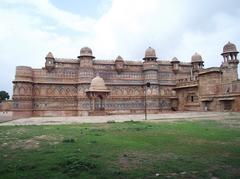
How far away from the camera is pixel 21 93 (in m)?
A: 38.2

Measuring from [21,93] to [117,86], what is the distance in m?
15.2

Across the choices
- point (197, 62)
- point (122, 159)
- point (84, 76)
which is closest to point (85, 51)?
point (84, 76)

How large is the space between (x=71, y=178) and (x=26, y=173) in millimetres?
1026

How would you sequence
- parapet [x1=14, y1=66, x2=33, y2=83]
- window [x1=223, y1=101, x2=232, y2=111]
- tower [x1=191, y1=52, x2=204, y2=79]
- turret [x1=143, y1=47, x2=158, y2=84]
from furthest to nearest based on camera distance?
tower [x1=191, y1=52, x2=204, y2=79], turret [x1=143, y1=47, x2=158, y2=84], parapet [x1=14, y1=66, x2=33, y2=83], window [x1=223, y1=101, x2=232, y2=111]

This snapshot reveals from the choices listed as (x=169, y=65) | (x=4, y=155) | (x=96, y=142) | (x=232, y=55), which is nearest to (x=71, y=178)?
(x=4, y=155)

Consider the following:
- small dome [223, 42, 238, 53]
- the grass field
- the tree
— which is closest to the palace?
small dome [223, 42, 238, 53]

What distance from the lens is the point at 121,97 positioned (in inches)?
1677

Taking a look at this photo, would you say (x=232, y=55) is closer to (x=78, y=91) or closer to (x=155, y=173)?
(x=78, y=91)

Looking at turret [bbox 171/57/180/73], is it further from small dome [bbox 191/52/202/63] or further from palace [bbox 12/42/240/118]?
small dome [bbox 191/52/202/63]

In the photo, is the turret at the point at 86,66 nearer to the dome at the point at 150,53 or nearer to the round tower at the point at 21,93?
the round tower at the point at 21,93

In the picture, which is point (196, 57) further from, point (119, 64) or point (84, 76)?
point (84, 76)

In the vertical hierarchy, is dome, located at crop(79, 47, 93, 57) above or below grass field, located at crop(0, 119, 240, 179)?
above

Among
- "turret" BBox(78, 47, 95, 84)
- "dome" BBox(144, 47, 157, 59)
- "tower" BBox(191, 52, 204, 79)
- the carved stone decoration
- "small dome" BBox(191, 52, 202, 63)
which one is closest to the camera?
"turret" BBox(78, 47, 95, 84)

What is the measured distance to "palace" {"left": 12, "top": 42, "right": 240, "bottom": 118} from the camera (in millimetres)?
34906
